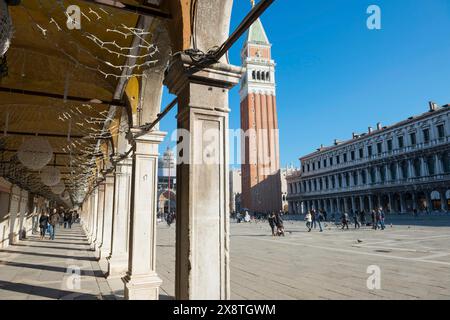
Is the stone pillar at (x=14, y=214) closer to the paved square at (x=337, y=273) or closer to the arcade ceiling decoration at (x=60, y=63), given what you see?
the arcade ceiling decoration at (x=60, y=63)

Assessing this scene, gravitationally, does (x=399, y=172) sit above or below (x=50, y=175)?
above

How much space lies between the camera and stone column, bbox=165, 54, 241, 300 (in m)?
2.77

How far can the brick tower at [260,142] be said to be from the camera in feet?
192

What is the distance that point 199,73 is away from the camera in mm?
2926

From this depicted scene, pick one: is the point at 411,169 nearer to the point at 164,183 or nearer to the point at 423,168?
the point at 423,168

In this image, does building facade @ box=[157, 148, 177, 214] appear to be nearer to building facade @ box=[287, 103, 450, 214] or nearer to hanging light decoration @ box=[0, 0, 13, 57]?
building facade @ box=[287, 103, 450, 214]

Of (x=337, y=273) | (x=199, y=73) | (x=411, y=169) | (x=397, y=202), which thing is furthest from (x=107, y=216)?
(x=397, y=202)

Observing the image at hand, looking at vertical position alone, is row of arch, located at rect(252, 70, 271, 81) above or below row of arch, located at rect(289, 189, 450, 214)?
above

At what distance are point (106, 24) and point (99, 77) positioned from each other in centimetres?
Result: 201

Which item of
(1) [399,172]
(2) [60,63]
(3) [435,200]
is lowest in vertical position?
(3) [435,200]

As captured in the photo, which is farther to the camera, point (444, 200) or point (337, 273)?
point (444, 200)

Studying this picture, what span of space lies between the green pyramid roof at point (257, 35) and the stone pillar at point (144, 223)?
67800 mm

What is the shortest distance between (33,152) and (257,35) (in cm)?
6963

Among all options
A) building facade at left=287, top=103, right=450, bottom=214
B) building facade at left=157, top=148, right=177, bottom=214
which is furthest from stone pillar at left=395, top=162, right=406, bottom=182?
building facade at left=157, top=148, right=177, bottom=214
